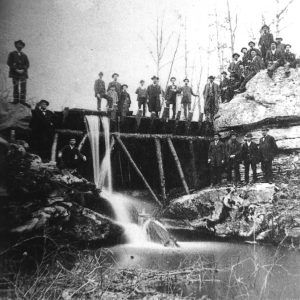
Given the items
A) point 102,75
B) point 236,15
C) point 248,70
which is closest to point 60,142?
point 102,75

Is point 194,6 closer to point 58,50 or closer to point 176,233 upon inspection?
point 58,50

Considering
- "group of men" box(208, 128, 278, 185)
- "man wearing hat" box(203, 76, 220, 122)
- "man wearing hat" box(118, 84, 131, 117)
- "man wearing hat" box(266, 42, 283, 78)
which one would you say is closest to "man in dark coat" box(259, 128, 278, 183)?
"group of men" box(208, 128, 278, 185)

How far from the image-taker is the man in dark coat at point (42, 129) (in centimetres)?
604

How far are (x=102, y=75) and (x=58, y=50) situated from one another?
1.50m

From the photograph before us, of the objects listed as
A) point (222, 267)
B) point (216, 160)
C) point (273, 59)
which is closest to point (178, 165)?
point (216, 160)

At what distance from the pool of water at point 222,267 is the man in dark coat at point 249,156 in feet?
5.69

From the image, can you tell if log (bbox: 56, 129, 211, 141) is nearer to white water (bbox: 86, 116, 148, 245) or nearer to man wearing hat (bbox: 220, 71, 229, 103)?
white water (bbox: 86, 116, 148, 245)

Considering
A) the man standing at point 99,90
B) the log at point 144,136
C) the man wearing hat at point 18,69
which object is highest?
the man standing at point 99,90

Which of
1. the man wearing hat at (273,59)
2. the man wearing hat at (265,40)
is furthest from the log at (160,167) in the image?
the man wearing hat at (265,40)

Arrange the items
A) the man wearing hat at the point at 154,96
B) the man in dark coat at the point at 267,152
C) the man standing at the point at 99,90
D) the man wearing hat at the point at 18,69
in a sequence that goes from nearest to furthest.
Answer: the man wearing hat at the point at 18,69 → the man standing at the point at 99,90 → the man in dark coat at the point at 267,152 → the man wearing hat at the point at 154,96

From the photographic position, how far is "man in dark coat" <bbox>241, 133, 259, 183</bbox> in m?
7.14

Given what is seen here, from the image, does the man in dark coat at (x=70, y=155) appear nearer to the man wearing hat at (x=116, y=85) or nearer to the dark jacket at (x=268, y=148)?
the man wearing hat at (x=116, y=85)

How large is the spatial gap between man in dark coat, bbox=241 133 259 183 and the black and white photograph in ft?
0.09

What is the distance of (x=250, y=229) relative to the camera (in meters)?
6.13
